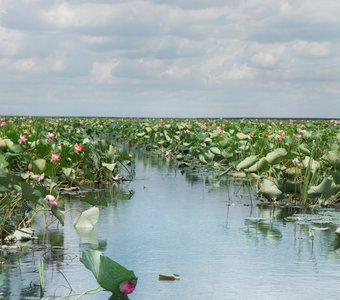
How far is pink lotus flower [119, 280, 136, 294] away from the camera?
3969 millimetres

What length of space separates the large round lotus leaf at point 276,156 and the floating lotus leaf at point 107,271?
4.79m

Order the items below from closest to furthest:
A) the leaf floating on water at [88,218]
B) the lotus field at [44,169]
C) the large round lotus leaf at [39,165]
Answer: the lotus field at [44,169]
the leaf floating on water at [88,218]
the large round lotus leaf at [39,165]

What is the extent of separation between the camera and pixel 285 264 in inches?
204

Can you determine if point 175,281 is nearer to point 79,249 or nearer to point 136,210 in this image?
point 79,249

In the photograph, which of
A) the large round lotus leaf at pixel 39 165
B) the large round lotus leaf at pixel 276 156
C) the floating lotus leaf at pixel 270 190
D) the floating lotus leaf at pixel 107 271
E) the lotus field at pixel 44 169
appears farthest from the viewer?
the large round lotus leaf at pixel 276 156

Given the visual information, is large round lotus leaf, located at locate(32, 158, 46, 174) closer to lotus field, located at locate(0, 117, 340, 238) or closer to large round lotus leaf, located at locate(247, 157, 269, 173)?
lotus field, located at locate(0, 117, 340, 238)

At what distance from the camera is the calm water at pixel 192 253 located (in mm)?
4426

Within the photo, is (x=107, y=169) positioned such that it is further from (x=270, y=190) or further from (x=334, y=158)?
(x=334, y=158)

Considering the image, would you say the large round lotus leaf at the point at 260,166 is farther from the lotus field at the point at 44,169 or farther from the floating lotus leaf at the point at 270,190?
the lotus field at the point at 44,169

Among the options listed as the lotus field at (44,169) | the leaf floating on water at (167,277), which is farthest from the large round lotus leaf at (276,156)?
the leaf floating on water at (167,277)

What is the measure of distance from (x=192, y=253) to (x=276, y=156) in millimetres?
3255

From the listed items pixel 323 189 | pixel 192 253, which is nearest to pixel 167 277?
pixel 192 253

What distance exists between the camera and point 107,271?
3.93 meters

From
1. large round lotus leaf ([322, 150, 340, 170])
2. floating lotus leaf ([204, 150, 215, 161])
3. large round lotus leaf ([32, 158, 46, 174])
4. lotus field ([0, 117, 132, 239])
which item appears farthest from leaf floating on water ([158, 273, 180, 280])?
floating lotus leaf ([204, 150, 215, 161])
